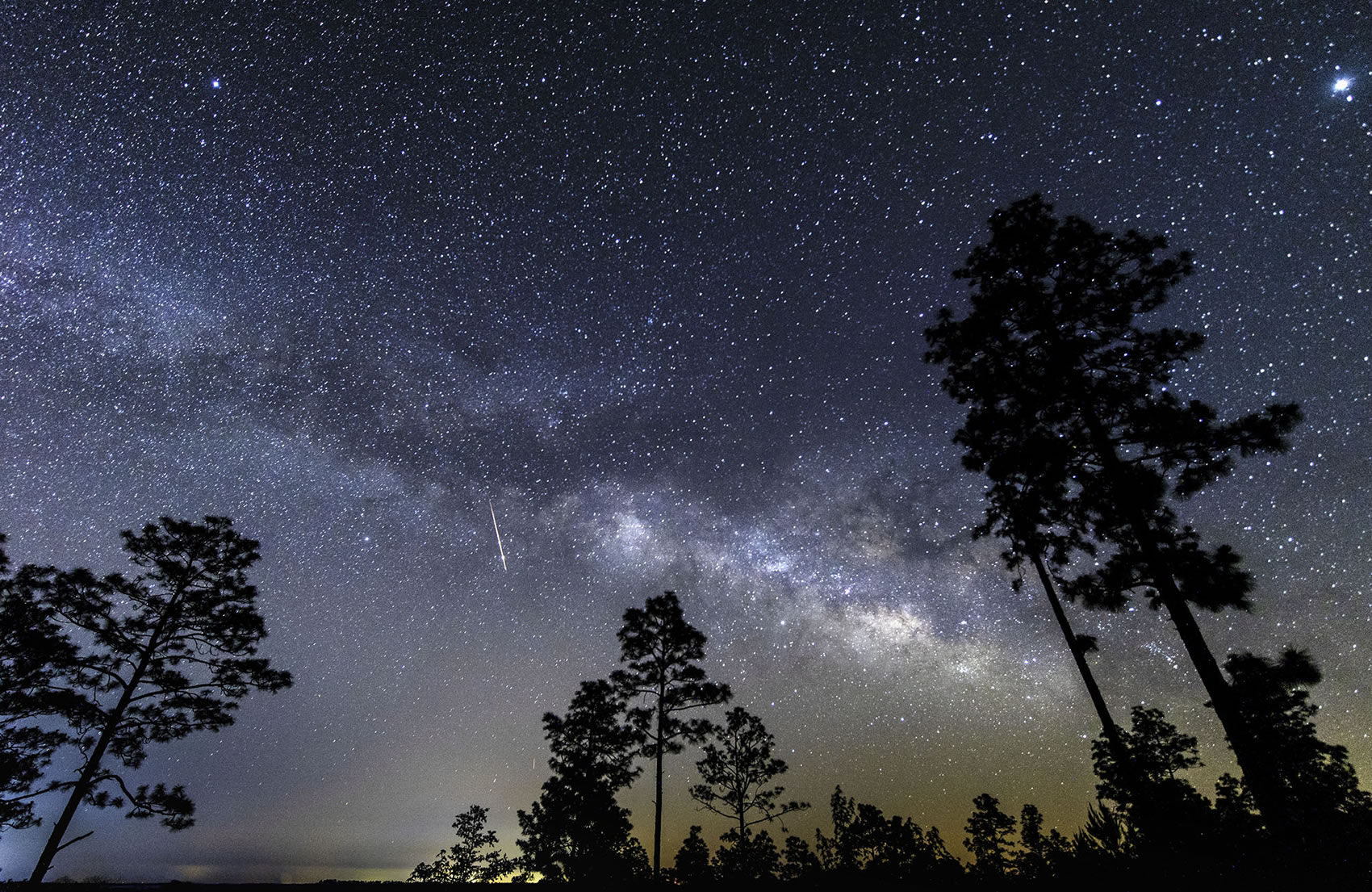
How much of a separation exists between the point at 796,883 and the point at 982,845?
59.5 m

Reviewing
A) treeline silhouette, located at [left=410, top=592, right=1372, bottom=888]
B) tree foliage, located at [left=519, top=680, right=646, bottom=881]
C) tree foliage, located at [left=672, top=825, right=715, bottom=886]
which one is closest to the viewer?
treeline silhouette, located at [left=410, top=592, right=1372, bottom=888]

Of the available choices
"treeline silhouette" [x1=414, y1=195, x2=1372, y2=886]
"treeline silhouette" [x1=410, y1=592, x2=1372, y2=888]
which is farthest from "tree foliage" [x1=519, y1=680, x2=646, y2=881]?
"treeline silhouette" [x1=414, y1=195, x2=1372, y2=886]

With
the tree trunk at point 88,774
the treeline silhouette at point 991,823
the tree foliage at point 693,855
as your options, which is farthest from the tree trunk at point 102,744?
the tree foliage at point 693,855

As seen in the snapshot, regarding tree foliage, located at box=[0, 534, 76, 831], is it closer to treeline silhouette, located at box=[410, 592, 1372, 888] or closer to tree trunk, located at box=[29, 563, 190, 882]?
tree trunk, located at box=[29, 563, 190, 882]

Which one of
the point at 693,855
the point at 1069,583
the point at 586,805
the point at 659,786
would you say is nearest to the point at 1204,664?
the point at 1069,583

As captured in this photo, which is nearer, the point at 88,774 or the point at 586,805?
the point at 88,774

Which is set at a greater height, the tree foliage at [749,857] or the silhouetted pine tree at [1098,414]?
the silhouetted pine tree at [1098,414]

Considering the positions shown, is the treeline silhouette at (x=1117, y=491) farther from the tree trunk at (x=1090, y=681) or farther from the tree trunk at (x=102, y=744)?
the tree trunk at (x=102, y=744)

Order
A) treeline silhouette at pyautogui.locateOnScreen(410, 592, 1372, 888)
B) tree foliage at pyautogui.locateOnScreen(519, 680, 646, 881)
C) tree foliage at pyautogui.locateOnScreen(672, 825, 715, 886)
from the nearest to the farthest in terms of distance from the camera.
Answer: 1. treeline silhouette at pyautogui.locateOnScreen(410, 592, 1372, 888)
2. tree foliage at pyautogui.locateOnScreen(519, 680, 646, 881)
3. tree foliage at pyautogui.locateOnScreen(672, 825, 715, 886)

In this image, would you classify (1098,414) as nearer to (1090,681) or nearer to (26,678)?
(1090,681)

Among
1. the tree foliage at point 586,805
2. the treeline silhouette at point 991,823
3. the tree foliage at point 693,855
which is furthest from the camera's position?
the tree foliage at point 693,855

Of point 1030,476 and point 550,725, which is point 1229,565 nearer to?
point 1030,476

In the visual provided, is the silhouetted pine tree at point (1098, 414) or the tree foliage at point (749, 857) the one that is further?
the tree foliage at point (749, 857)

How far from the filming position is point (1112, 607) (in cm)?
1302
